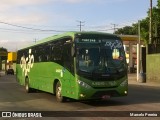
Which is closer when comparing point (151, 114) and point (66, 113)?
point (151, 114)

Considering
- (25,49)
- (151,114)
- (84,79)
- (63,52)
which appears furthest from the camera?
(25,49)

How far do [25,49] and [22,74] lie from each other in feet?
6.51

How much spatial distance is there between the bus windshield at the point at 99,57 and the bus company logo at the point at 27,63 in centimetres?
829

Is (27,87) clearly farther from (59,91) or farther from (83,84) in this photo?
(83,84)

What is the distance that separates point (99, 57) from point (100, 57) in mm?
40

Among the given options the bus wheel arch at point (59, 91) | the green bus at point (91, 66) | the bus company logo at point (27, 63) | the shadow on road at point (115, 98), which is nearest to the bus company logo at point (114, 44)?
the green bus at point (91, 66)

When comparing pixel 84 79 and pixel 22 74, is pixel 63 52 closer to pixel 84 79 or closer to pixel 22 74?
pixel 84 79

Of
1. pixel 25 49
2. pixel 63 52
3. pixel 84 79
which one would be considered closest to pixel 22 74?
pixel 25 49

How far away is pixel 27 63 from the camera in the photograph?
25750 mm

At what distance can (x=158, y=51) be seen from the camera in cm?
3941

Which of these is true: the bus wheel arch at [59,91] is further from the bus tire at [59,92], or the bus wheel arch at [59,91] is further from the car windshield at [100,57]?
the car windshield at [100,57]

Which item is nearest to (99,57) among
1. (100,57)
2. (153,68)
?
(100,57)

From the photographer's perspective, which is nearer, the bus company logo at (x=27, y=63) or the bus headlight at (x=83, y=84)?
the bus headlight at (x=83, y=84)

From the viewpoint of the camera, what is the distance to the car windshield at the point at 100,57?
16.1 metres
